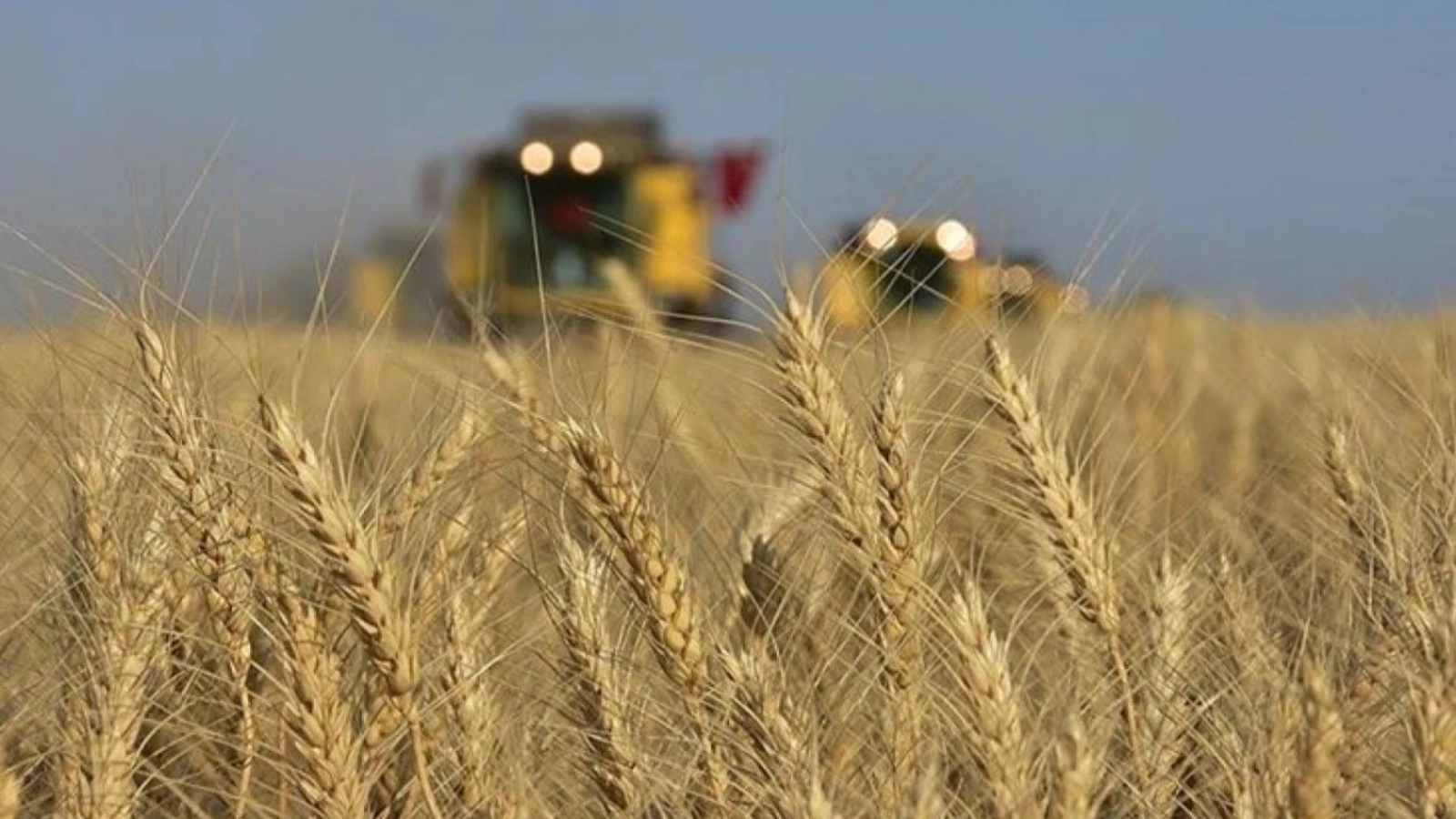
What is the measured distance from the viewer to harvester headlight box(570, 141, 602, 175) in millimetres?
18188

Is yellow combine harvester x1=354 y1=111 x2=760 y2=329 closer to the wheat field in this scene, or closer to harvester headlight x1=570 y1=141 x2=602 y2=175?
harvester headlight x1=570 y1=141 x2=602 y2=175

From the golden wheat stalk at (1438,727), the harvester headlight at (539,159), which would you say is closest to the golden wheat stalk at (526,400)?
the golden wheat stalk at (1438,727)

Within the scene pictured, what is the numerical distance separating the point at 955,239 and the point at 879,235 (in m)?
0.25

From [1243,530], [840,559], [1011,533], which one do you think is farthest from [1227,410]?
[840,559]

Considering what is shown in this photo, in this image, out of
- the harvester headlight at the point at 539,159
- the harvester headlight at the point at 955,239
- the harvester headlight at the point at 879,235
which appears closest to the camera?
the harvester headlight at the point at 879,235

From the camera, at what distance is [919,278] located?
7.41 feet

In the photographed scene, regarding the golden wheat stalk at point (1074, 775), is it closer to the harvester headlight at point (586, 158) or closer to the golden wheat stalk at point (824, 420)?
the golden wheat stalk at point (824, 420)

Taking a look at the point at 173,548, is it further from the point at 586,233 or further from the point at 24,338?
the point at 586,233

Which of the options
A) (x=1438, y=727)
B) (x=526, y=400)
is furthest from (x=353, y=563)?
(x=1438, y=727)

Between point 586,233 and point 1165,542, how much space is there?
1485 cm

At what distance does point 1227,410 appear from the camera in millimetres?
4000

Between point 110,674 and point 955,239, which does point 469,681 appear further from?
point 955,239

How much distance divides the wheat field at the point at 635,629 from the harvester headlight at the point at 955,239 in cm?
9

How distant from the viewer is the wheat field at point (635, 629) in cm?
159
